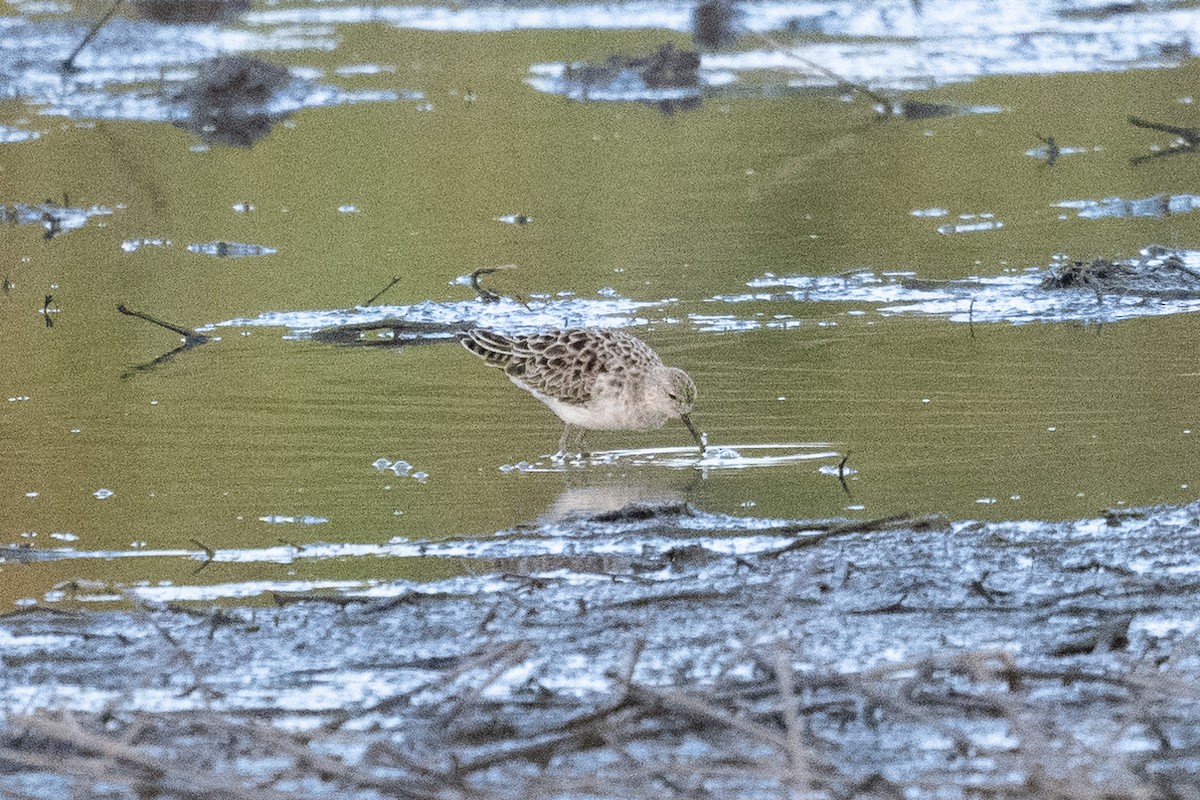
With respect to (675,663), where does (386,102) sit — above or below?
below

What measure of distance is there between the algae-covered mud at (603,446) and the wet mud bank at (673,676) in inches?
0.6

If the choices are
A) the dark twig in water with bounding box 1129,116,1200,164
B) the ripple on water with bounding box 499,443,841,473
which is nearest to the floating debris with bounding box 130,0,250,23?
the dark twig in water with bounding box 1129,116,1200,164

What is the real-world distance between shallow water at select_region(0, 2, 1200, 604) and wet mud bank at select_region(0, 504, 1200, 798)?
539mm

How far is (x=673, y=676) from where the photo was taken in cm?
473

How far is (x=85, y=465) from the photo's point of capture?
7398mm

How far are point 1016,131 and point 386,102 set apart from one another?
18.0 feet

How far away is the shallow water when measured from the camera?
6.84m

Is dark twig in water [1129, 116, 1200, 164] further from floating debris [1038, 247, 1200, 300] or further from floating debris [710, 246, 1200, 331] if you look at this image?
floating debris [1038, 247, 1200, 300]

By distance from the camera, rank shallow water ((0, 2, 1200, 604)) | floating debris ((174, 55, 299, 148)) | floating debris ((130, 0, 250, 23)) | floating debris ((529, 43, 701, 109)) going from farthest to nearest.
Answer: floating debris ((130, 0, 250, 23)), floating debris ((529, 43, 701, 109)), floating debris ((174, 55, 299, 148)), shallow water ((0, 2, 1200, 604))

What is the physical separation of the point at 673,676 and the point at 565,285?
5716 mm

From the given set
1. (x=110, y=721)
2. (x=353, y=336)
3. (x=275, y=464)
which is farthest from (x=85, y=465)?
(x=110, y=721)

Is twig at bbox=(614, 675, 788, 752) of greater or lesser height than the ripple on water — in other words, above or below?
above

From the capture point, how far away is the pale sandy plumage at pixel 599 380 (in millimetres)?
7340

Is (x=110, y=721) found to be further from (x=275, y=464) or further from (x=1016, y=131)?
(x=1016, y=131)
